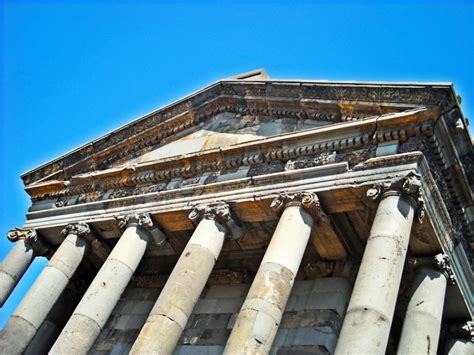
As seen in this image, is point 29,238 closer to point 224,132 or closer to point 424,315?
→ point 224,132

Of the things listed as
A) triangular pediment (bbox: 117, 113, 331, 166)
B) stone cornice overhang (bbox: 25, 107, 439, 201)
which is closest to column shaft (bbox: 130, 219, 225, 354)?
stone cornice overhang (bbox: 25, 107, 439, 201)

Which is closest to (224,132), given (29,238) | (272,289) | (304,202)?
(304,202)

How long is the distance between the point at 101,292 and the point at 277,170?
5.15 meters

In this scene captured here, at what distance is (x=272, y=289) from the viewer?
11.7m

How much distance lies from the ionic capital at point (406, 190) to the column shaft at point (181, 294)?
3.92 metres

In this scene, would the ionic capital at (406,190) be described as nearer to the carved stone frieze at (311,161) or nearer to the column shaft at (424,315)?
the column shaft at (424,315)

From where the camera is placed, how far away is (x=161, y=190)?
16.1 metres

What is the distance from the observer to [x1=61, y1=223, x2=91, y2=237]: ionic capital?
54.1 ft

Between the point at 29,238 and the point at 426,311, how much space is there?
11.3 metres

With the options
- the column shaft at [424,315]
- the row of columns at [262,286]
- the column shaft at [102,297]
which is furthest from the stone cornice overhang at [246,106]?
the column shaft at [102,297]

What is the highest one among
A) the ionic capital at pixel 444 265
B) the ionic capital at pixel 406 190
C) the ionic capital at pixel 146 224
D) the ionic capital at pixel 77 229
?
the ionic capital at pixel 406 190

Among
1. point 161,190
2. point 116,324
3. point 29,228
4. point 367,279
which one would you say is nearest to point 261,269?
point 367,279

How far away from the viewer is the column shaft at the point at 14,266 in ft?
54.0

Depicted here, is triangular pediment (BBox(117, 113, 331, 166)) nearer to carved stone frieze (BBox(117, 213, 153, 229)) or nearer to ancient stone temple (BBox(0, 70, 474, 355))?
ancient stone temple (BBox(0, 70, 474, 355))
